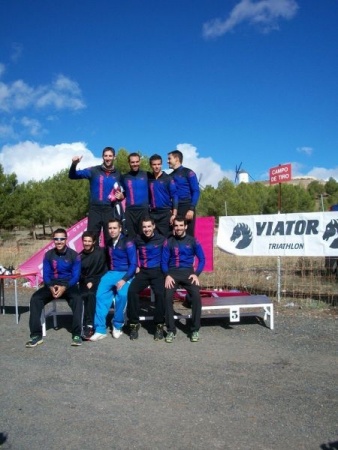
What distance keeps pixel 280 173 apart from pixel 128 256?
4195mm

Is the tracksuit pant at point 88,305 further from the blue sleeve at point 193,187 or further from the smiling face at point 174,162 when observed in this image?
the smiling face at point 174,162

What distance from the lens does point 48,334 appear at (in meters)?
6.37

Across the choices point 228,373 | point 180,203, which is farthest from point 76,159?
point 228,373

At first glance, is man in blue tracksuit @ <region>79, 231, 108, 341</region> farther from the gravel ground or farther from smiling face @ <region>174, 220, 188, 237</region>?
smiling face @ <region>174, 220, 188, 237</region>

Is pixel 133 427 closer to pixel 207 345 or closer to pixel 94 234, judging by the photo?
pixel 207 345

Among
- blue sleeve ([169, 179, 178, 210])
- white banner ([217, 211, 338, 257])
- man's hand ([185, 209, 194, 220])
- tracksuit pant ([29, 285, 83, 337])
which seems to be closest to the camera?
tracksuit pant ([29, 285, 83, 337])

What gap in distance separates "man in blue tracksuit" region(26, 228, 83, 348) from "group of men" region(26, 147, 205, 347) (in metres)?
0.01

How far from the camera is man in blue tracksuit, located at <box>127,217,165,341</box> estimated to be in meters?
6.05

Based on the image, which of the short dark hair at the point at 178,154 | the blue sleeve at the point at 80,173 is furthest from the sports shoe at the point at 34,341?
the short dark hair at the point at 178,154

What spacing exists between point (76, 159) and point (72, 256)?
5.46 ft

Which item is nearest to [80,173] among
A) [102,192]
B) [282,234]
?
[102,192]

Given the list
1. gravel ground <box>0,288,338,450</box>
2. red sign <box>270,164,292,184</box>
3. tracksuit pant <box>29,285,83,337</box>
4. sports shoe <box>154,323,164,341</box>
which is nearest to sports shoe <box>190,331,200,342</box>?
gravel ground <box>0,288,338,450</box>

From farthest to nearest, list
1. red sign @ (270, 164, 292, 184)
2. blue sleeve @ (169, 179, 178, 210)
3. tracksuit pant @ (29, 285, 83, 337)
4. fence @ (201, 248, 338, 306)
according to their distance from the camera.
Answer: fence @ (201, 248, 338, 306) < red sign @ (270, 164, 292, 184) < blue sleeve @ (169, 179, 178, 210) < tracksuit pant @ (29, 285, 83, 337)

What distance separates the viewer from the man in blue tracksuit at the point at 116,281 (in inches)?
239
